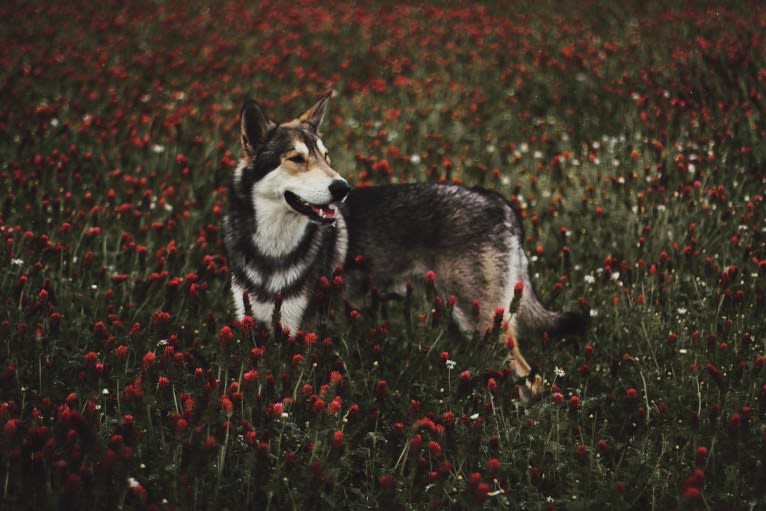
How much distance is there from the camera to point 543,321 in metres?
3.96

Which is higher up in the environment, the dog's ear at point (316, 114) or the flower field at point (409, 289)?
the dog's ear at point (316, 114)

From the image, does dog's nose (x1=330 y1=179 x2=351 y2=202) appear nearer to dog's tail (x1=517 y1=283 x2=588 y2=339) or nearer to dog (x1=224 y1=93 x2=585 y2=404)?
dog (x1=224 y1=93 x2=585 y2=404)

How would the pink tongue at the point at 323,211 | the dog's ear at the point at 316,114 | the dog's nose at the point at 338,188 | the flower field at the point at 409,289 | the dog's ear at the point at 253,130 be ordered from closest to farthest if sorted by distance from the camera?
the flower field at the point at 409,289
the dog's nose at the point at 338,188
the pink tongue at the point at 323,211
the dog's ear at the point at 253,130
the dog's ear at the point at 316,114

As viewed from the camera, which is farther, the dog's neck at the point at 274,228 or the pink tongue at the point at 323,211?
the dog's neck at the point at 274,228

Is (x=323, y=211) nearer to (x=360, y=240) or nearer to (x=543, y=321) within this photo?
(x=360, y=240)

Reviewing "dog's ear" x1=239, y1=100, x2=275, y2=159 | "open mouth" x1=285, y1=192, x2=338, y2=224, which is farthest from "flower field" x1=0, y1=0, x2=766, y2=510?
"dog's ear" x1=239, y1=100, x2=275, y2=159

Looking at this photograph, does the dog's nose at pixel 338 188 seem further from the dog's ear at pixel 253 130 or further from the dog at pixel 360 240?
the dog's ear at pixel 253 130

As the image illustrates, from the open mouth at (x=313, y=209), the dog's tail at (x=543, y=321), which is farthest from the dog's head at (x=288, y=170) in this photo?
the dog's tail at (x=543, y=321)

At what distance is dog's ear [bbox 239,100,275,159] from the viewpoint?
12.8ft

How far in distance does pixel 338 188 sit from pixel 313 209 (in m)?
0.22

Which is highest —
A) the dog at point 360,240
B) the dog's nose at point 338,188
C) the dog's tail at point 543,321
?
the dog's nose at point 338,188

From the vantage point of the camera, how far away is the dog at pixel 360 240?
378 cm

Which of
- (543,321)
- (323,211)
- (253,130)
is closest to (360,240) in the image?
(323,211)

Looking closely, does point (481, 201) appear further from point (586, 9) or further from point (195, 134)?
point (586, 9)
